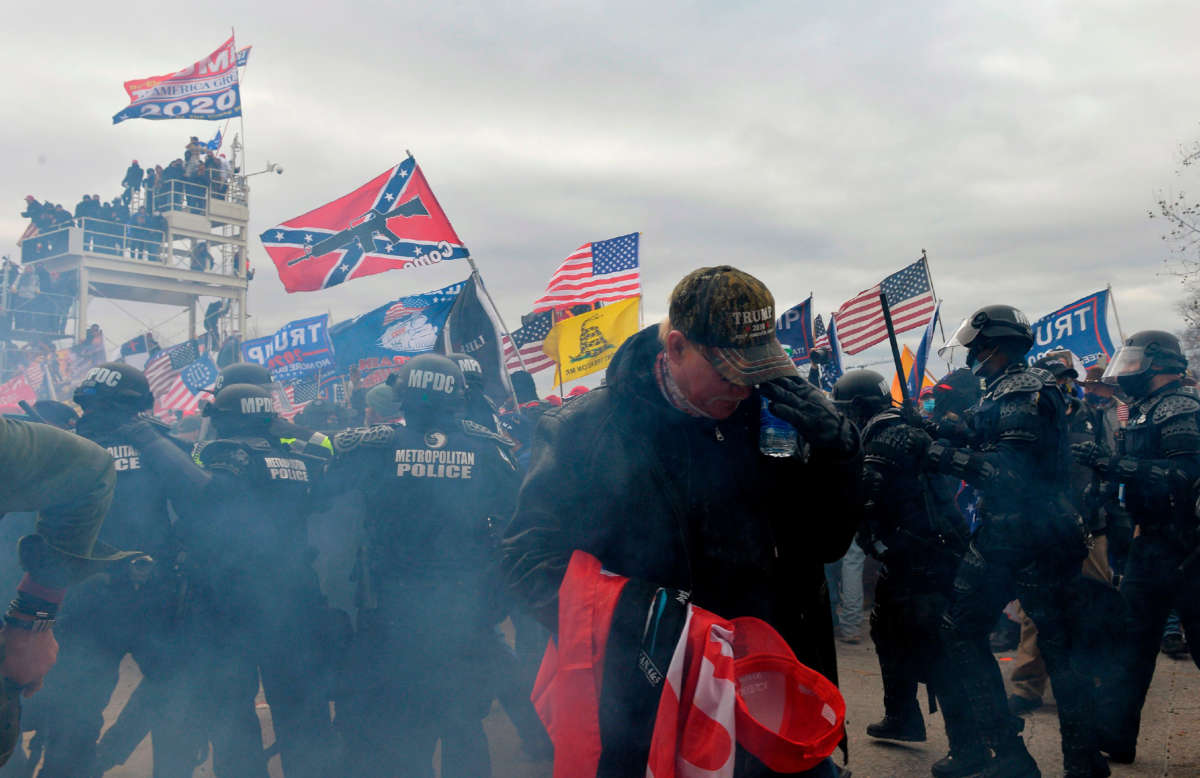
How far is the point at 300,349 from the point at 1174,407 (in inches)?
420

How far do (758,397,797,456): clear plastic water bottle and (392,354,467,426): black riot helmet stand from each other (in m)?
2.37

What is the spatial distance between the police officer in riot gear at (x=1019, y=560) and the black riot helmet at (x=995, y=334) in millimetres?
148

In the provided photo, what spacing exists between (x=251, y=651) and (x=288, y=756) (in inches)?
24.0

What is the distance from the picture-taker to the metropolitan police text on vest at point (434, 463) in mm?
4191

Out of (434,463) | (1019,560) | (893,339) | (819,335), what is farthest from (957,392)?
(819,335)

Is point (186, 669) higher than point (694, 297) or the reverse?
the reverse

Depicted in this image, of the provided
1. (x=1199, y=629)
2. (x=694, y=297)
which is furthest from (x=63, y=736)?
(x=1199, y=629)

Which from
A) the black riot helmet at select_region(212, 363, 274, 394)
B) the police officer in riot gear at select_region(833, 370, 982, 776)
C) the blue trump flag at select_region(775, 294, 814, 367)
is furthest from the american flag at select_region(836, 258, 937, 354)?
the black riot helmet at select_region(212, 363, 274, 394)

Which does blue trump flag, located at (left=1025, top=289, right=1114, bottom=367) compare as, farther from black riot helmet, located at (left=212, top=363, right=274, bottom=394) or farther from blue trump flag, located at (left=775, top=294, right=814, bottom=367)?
black riot helmet, located at (left=212, top=363, right=274, bottom=394)

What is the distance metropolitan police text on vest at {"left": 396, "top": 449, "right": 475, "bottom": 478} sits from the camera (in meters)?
4.19

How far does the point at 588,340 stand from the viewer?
1000cm

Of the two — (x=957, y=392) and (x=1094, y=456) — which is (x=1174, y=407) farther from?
(x=957, y=392)

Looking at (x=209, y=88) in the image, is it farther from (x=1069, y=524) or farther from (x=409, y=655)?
(x=1069, y=524)

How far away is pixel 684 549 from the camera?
7.09ft
